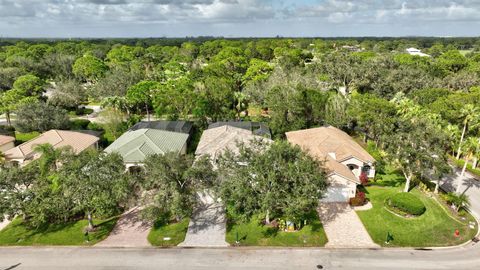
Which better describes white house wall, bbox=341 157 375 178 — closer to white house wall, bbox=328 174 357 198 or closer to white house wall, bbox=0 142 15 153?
white house wall, bbox=328 174 357 198

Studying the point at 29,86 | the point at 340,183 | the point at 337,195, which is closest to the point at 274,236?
the point at 337,195

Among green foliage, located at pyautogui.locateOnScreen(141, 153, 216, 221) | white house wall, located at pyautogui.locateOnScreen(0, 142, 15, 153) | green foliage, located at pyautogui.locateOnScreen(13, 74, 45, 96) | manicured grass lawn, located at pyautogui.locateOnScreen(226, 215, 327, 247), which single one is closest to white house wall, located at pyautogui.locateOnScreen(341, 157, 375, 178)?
manicured grass lawn, located at pyautogui.locateOnScreen(226, 215, 327, 247)

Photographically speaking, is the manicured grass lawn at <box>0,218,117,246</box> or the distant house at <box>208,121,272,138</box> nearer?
the manicured grass lawn at <box>0,218,117,246</box>

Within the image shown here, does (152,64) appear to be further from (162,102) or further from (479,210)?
(479,210)

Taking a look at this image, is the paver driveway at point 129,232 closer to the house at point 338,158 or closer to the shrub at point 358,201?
the house at point 338,158

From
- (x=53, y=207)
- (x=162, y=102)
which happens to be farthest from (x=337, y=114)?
(x=53, y=207)

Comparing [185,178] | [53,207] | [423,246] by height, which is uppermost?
[185,178]

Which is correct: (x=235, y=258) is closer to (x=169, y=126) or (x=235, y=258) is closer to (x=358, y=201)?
(x=358, y=201)
